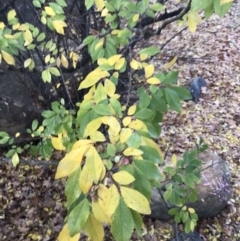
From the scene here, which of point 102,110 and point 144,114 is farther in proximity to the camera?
point 144,114

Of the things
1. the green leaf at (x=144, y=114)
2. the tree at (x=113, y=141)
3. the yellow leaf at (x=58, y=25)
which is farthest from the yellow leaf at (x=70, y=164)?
the yellow leaf at (x=58, y=25)

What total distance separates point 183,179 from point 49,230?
1.75 metres

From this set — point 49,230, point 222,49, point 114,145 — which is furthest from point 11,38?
point 222,49

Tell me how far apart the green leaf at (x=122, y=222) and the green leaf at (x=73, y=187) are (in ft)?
0.45

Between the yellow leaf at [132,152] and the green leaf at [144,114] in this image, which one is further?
the green leaf at [144,114]

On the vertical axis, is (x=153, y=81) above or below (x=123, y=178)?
below

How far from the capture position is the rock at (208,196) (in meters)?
3.18

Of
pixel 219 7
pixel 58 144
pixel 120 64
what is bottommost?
pixel 58 144

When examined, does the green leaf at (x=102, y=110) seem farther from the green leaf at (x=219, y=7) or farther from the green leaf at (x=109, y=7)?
the green leaf at (x=109, y=7)

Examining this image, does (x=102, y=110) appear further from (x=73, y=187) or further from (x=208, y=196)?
(x=208, y=196)

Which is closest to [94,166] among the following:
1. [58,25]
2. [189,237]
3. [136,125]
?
[136,125]

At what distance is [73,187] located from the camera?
3.00 feet

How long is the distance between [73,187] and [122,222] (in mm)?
170

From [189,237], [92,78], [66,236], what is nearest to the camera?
[66,236]
